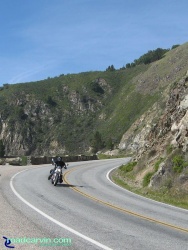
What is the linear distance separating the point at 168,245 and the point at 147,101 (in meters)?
96.5

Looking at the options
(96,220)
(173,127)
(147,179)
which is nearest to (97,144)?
(173,127)

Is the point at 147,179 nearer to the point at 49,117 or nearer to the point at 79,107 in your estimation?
the point at 49,117

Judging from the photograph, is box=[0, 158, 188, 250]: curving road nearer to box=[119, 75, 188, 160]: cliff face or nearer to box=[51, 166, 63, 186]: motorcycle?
box=[51, 166, 63, 186]: motorcycle

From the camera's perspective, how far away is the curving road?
8906 mm

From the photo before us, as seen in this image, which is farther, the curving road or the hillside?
the hillside

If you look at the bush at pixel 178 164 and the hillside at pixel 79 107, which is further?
the hillside at pixel 79 107

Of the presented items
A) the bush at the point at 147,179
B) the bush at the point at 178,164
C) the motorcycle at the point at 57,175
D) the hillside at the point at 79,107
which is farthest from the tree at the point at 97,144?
the motorcycle at the point at 57,175

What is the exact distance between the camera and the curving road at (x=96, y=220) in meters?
8.91

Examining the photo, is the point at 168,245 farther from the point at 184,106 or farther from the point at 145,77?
the point at 145,77

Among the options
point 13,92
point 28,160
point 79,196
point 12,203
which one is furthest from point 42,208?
point 13,92

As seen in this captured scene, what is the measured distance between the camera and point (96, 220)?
11.5 m

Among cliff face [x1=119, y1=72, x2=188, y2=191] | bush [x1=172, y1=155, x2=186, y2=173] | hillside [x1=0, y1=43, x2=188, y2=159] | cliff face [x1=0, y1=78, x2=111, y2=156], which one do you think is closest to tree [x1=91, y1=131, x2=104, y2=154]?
hillside [x1=0, y1=43, x2=188, y2=159]

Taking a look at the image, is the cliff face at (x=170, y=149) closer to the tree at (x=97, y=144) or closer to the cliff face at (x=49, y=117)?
the tree at (x=97, y=144)

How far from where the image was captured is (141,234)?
9820 millimetres
